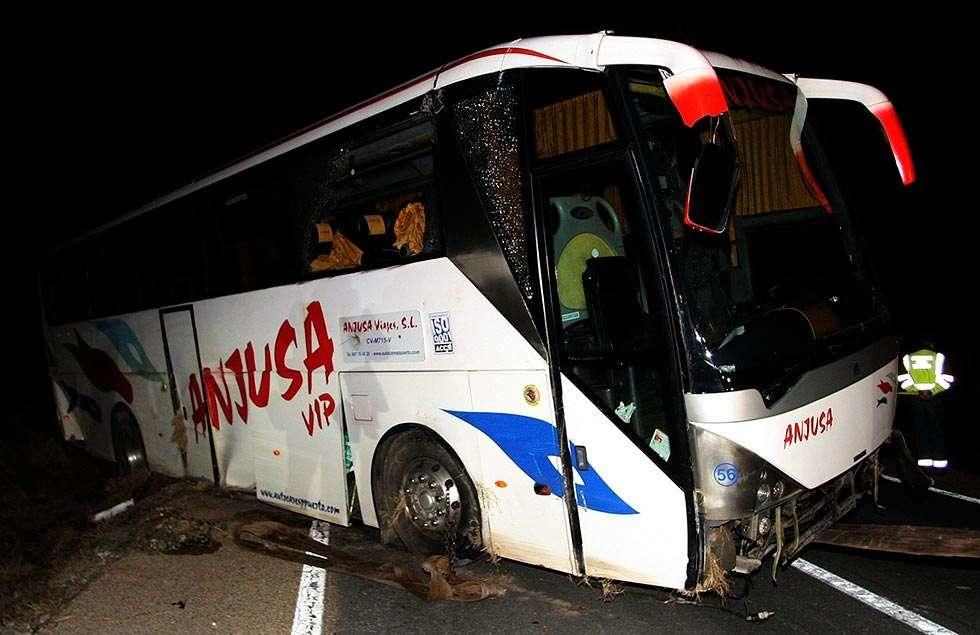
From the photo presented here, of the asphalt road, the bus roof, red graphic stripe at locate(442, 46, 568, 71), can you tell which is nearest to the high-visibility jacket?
the asphalt road

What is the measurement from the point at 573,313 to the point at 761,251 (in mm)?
1322

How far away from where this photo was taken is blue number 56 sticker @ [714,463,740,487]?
3.51 metres

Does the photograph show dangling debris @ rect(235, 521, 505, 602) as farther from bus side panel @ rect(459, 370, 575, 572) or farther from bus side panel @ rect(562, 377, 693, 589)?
bus side panel @ rect(562, 377, 693, 589)

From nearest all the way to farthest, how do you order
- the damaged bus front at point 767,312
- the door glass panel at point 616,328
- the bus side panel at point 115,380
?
the damaged bus front at point 767,312, the door glass panel at point 616,328, the bus side panel at point 115,380

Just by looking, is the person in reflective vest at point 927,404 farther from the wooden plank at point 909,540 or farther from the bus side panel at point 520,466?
the bus side panel at point 520,466

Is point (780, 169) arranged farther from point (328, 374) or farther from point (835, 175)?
point (328, 374)

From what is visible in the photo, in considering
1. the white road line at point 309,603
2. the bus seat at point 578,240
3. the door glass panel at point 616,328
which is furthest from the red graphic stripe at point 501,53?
the white road line at point 309,603

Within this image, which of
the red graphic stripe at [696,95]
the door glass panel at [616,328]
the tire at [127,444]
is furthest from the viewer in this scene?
the tire at [127,444]

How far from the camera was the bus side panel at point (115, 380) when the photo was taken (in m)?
8.02

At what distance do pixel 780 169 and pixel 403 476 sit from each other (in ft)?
11.0

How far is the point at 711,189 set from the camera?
3271 mm

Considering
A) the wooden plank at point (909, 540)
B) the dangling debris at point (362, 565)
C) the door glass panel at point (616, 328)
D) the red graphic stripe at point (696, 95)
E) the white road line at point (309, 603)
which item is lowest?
the white road line at point (309, 603)

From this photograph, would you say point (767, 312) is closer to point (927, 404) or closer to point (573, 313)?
point (573, 313)

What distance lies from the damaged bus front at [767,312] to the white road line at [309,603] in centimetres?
239
